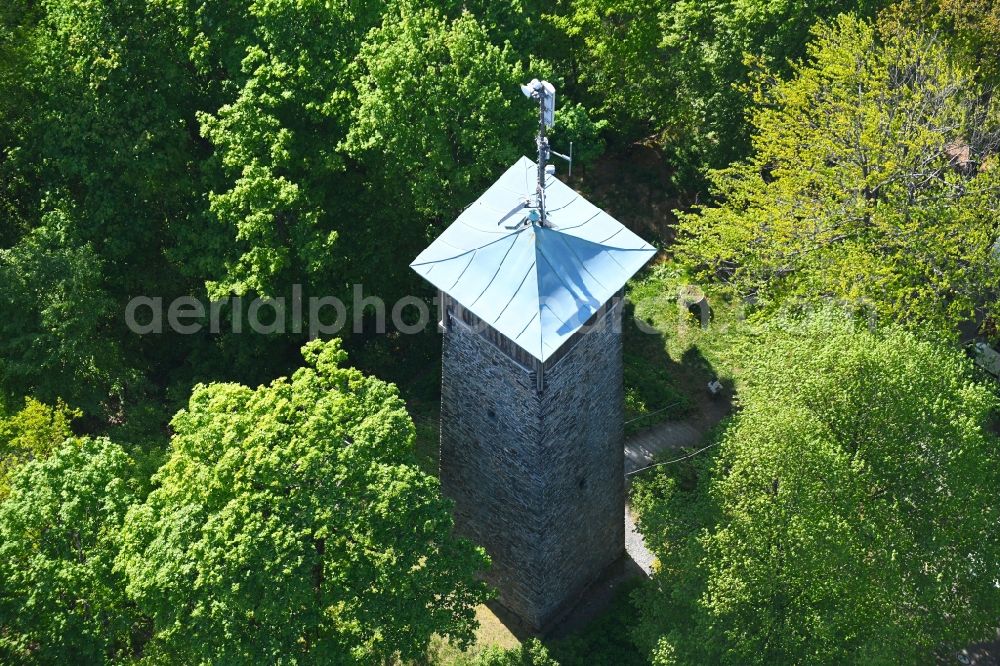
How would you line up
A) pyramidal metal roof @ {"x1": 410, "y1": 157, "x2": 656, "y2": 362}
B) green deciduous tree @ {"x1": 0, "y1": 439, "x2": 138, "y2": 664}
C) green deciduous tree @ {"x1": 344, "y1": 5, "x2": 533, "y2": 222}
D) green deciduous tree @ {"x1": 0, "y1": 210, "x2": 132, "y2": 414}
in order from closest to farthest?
pyramidal metal roof @ {"x1": 410, "y1": 157, "x2": 656, "y2": 362} < green deciduous tree @ {"x1": 0, "y1": 439, "x2": 138, "y2": 664} < green deciduous tree @ {"x1": 0, "y1": 210, "x2": 132, "y2": 414} < green deciduous tree @ {"x1": 344, "y1": 5, "x2": 533, "y2": 222}

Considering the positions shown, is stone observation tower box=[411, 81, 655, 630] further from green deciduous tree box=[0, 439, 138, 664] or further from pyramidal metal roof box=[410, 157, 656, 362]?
green deciduous tree box=[0, 439, 138, 664]

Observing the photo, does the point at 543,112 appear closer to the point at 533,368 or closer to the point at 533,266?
the point at 533,266

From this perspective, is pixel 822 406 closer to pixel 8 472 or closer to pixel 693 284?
pixel 693 284

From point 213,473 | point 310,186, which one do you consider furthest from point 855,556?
point 310,186

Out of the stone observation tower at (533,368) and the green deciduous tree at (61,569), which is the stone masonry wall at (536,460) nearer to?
the stone observation tower at (533,368)

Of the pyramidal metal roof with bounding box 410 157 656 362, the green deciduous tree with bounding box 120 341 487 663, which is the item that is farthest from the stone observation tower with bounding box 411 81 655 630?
the green deciduous tree with bounding box 120 341 487 663

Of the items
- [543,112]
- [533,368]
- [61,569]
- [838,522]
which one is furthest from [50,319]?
[838,522]
